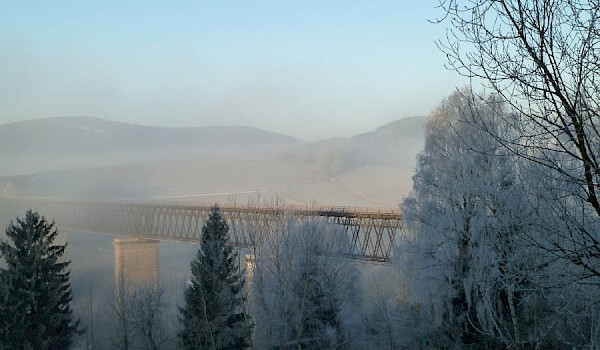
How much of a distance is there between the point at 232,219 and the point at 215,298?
20.8m

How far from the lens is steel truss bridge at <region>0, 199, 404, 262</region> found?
118 feet

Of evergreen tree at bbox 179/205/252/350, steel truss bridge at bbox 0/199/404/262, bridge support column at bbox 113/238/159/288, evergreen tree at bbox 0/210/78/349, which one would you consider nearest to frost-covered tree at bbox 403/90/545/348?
steel truss bridge at bbox 0/199/404/262

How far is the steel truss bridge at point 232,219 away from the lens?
1411 inches

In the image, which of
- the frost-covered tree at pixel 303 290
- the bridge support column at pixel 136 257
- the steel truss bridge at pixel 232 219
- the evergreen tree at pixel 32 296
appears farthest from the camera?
the bridge support column at pixel 136 257

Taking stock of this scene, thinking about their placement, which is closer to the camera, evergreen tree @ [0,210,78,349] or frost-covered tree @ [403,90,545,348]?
frost-covered tree @ [403,90,545,348]

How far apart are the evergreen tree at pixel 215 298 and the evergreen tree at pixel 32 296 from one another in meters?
4.79

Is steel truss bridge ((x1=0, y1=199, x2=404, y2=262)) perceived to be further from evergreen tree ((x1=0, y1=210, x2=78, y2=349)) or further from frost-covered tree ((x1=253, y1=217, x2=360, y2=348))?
evergreen tree ((x1=0, y1=210, x2=78, y2=349))

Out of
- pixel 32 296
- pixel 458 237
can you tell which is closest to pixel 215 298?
pixel 32 296

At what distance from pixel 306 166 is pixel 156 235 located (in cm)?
6966

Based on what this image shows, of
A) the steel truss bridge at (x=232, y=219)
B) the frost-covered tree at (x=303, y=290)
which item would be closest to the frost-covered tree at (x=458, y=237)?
the steel truss bridge at (x=232, y=219)

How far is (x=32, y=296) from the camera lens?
79.6 feet

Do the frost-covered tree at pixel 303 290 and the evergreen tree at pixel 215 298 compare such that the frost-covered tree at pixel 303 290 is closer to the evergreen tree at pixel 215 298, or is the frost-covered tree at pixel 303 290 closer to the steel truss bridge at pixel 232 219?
the evergreen tree at pixel 215 298

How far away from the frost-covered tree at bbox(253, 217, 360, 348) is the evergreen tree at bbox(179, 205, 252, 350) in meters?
0.92

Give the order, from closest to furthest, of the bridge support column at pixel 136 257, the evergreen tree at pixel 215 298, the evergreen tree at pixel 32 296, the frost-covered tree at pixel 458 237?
the frost-covered tree at pixel 458 237 < the evergreen tree at pixel 215 298 < the evergreen tree at pixel 32 296 < the bridge support column at pixel 136 257
